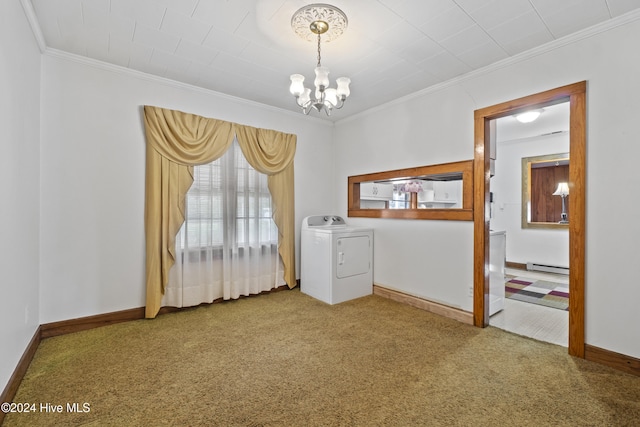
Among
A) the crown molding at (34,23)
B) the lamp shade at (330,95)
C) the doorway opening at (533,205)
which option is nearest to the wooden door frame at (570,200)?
the doorway opening at (533,205)

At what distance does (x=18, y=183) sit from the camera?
75.3 inches

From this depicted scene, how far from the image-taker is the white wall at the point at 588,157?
2021 mm

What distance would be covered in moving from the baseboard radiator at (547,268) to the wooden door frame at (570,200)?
11.2ft

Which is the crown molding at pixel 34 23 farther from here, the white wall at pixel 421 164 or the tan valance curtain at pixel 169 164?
the white wall at pixel 421 164

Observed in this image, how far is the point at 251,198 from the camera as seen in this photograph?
365cm

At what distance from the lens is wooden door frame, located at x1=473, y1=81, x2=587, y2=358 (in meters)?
2.19

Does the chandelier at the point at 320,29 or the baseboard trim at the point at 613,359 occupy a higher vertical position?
the chandelier at the point at 320,29

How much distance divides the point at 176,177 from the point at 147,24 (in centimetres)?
140

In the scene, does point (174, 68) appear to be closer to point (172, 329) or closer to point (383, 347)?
point (172, 329)

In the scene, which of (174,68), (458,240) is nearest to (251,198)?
(174,68)

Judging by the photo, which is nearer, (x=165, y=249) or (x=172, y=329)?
(x=172, y=329)

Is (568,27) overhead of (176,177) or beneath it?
overhead

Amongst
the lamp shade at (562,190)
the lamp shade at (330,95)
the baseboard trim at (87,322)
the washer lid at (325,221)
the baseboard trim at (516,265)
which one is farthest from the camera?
the baseboard trim at (516,265)

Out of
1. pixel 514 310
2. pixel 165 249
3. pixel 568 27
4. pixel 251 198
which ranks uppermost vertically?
pixel 568 27
